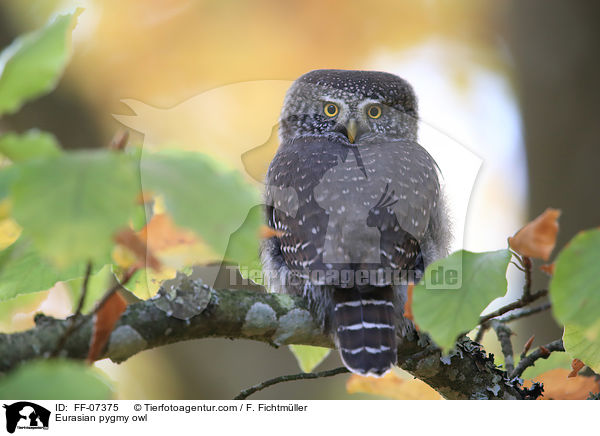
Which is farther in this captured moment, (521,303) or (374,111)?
(374,111)

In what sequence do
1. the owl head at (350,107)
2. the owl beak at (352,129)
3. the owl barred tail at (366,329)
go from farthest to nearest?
the owl head at (350,107), the owl beak at (352,129), the owl barred tail at (366,329)

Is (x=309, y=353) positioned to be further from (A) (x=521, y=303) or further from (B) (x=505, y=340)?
(A) (x=521, y=303)

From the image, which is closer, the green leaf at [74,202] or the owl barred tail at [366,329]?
the green leaf at [74,202]

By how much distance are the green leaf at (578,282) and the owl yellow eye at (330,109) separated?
6.05 feet

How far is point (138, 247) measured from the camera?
65 centimetres

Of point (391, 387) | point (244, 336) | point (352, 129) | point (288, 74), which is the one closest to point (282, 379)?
point (244, 336)

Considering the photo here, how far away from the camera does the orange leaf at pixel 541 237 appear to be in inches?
29.1

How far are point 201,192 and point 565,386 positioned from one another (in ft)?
3.32

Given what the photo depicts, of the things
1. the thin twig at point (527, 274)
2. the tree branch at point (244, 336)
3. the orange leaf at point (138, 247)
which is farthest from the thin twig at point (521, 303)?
the orange leaf at point (138, 247)

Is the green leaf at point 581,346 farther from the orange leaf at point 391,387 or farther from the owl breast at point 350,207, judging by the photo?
the owl breast at point 350,207

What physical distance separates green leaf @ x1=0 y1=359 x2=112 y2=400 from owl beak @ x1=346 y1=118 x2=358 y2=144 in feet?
5.86

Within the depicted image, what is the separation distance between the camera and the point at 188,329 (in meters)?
1.07

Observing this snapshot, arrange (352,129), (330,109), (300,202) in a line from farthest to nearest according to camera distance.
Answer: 1. (330,109)
2. (352,129)
3. (300,202)
